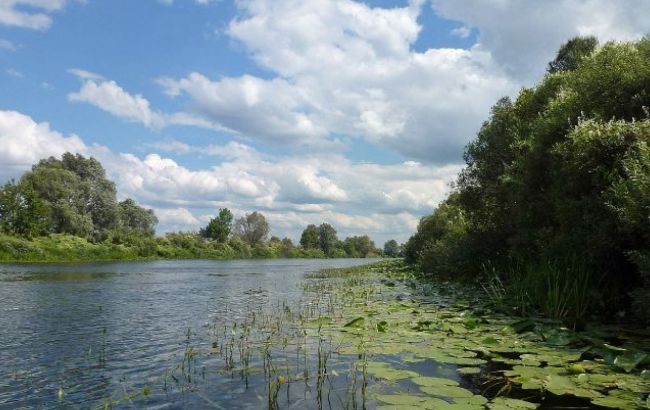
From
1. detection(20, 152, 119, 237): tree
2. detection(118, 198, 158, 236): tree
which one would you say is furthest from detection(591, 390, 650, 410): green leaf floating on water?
detection(118, 198, 158, 236): tree

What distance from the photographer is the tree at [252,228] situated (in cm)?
15462

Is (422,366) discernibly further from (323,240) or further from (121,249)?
(323,240)

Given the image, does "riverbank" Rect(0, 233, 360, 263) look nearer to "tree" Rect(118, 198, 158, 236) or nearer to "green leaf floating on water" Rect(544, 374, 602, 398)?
"tree" Rect(118, 198, 158, 236)

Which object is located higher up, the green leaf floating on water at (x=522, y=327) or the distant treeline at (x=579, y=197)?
the distant treeline at (x=579, y=197)

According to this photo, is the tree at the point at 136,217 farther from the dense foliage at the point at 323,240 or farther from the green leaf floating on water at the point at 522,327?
the green leaf floating on water at the point at 522,327

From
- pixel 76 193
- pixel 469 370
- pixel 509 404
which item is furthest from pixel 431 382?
pixel 76 193

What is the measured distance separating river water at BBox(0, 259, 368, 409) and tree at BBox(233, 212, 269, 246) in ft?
419

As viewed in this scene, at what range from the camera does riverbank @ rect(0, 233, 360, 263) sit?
63812mm

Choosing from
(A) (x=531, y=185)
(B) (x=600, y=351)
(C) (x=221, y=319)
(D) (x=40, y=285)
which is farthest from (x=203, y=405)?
(D) (x=40, y=285)

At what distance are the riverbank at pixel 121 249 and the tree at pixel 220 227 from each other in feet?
21.1

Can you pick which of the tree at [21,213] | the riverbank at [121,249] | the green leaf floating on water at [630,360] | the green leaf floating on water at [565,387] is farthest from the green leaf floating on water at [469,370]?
the tree at [21,213]

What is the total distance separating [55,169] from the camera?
81000mm

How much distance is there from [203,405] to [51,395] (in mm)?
2914

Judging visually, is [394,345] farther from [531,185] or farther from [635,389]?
[531,185]
